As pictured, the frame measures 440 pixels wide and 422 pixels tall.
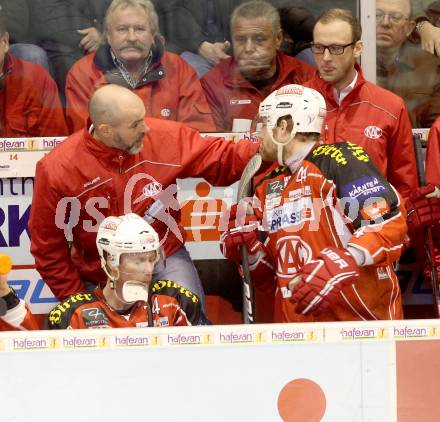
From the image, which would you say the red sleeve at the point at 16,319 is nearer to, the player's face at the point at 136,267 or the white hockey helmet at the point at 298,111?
the player's face at the point at 136,267

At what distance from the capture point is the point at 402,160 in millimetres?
4902

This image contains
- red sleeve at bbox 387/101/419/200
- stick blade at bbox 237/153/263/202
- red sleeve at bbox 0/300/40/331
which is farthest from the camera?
red sleeve at bbox 387/101/419/200

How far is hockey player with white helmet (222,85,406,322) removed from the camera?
402 cm

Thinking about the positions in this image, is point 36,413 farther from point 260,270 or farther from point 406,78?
point 406,78

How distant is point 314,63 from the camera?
5.21 m

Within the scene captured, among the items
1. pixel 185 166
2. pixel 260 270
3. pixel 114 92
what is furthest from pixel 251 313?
pixel 114 92

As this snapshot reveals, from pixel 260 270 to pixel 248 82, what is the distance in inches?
44.5

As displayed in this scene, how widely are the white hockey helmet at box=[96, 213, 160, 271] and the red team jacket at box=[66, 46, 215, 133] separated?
3.33 ft

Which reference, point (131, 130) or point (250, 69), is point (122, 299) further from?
point (250, 69)

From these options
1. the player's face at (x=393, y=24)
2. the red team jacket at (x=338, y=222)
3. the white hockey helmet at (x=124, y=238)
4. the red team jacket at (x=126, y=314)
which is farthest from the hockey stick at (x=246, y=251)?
the player's face at (x=393, y=24)

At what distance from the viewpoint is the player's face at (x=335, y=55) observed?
4.79 m

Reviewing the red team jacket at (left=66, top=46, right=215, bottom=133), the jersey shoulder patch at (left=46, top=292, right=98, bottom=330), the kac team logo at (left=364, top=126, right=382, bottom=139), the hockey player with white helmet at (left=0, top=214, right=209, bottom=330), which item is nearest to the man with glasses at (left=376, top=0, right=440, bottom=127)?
the kac team logo at (left=364, top=126, right=382, bottom=139)

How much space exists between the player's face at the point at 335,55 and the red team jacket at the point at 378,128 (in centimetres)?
10

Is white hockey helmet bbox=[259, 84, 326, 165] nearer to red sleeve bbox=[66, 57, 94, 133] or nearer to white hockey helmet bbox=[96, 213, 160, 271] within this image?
white hockey helmet bbox=[96, 213, 160, 271]
